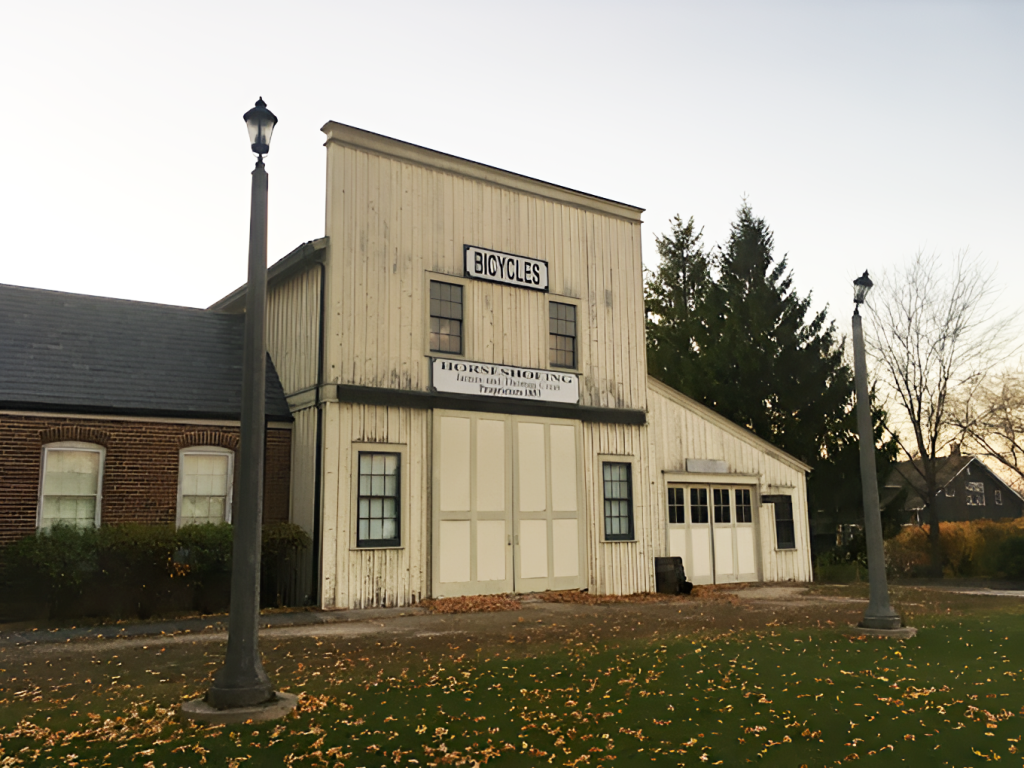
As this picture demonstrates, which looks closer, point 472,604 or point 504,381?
point 472,604

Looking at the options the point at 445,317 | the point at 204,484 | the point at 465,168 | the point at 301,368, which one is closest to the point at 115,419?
the point at 204,484

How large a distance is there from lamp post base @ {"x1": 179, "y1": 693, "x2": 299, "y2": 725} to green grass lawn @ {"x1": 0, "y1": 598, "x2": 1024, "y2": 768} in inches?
6.8

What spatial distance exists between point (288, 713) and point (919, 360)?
2693cm

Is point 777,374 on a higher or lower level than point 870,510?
higher

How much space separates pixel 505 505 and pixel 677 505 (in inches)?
206

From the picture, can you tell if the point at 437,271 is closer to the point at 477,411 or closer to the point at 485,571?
the point at 477,411

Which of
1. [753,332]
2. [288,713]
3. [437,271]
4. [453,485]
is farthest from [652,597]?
[753,332]

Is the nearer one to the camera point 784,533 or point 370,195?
point 370,195

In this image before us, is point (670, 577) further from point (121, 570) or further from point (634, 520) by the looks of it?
point (121, 570)

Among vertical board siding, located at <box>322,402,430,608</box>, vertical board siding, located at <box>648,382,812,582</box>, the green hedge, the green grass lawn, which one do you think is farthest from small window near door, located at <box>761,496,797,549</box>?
the green hedge

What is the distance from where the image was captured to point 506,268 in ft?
56.0

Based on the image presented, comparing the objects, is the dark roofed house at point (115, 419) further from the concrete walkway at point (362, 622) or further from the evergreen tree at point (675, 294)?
the evergreen tree at point (675, 294)

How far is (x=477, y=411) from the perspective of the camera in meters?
16.2

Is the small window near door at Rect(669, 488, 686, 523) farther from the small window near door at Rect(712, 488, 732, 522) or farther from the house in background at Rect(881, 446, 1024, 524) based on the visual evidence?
the house in background at Rect(881, 446, 1024, 524)
